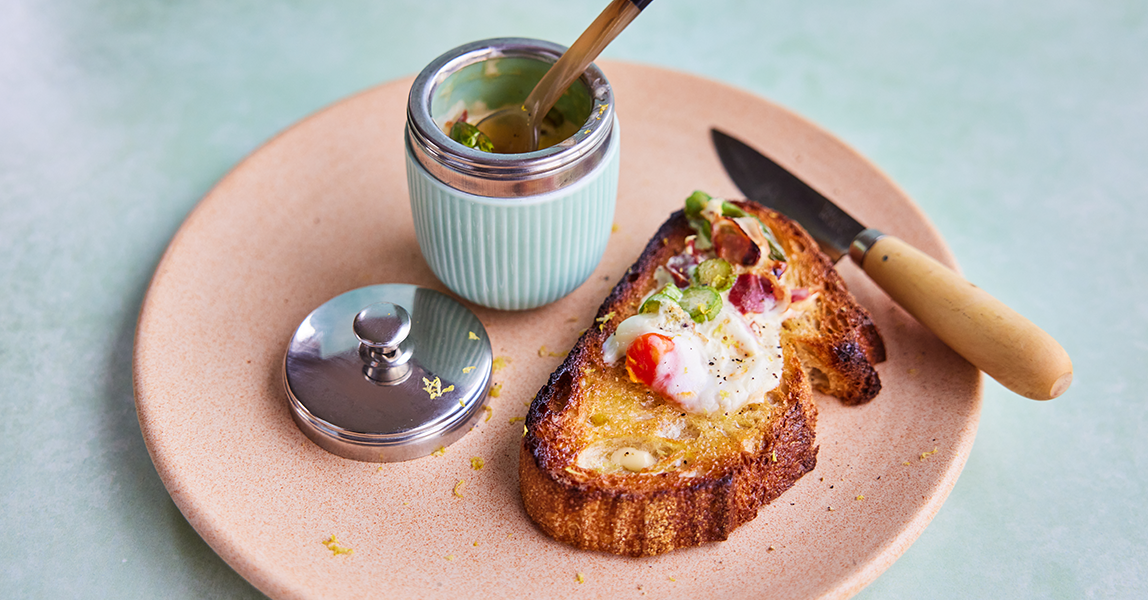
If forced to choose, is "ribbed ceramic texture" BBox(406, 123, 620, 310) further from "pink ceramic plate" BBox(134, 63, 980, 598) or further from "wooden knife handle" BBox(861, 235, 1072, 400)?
"wooden knife handle" BBox(861, 235, 1072, 400)

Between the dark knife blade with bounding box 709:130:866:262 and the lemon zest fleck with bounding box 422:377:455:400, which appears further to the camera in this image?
the dark knife blade with bounding box 709:130:866:262

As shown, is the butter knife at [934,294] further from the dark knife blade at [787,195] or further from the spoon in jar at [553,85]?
the spoon in jar at [553,85]

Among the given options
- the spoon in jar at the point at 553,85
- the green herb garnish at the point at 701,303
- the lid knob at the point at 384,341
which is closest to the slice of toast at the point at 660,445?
the green herb garnish at the point at 701,303

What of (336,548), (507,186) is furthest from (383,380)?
(507,186)

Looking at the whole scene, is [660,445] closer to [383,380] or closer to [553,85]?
[383,380]

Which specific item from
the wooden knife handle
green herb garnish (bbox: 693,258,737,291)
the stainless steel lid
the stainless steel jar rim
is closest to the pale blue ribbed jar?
the stainless steel jar rim
